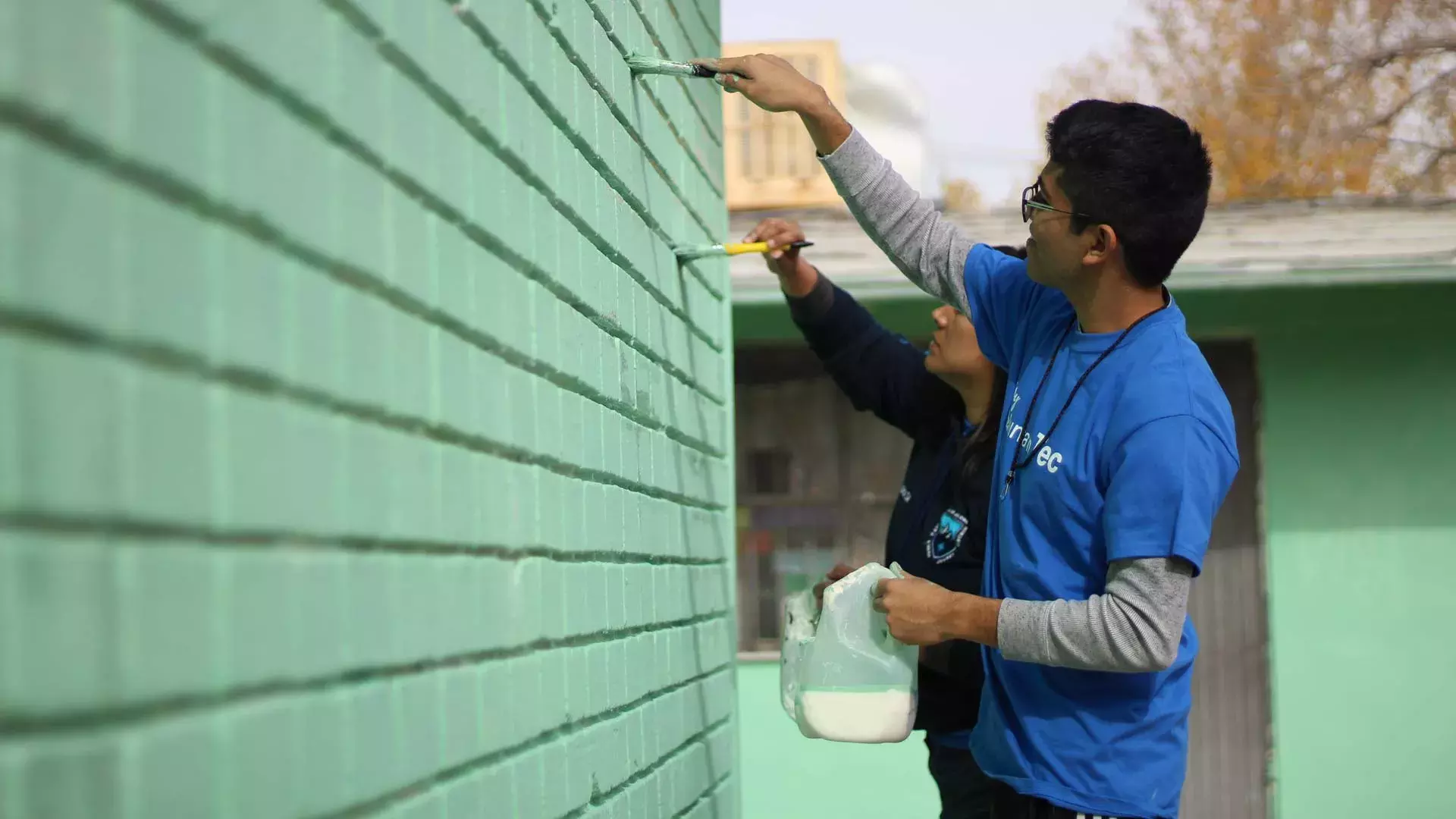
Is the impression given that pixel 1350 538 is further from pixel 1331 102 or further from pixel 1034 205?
pixel 1331 102

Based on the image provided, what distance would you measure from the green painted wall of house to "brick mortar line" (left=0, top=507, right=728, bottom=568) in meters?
6.28

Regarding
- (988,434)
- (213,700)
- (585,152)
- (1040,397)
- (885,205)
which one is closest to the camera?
(213,700)

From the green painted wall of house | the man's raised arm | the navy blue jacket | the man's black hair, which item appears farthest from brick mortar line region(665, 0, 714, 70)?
the green painted wall of house

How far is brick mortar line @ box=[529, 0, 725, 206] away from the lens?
2148 millimetres

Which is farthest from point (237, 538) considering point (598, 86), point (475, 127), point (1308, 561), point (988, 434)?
point (1308, 561)

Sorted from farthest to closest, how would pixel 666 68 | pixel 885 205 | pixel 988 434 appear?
pixel 988 434, pixel 885 205, pixel 666 68

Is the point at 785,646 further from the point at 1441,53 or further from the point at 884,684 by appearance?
the point at 1441,53

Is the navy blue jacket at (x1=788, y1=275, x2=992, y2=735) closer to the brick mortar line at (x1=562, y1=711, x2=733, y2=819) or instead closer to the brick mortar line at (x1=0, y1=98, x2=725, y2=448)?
the brick mortar line at (x1=562, y1=711, x2=733, y2=819)

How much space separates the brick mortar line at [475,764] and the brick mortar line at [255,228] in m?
0.46

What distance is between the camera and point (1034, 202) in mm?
2709

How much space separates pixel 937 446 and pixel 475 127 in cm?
238

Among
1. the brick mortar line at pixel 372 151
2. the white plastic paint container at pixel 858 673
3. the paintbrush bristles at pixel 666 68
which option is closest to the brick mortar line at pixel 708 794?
the white plastic paint container at pixel 858 673

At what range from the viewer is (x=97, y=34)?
3.09ft

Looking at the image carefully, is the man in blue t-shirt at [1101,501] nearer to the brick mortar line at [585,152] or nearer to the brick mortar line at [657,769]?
the brick mortar line at [657,769]
